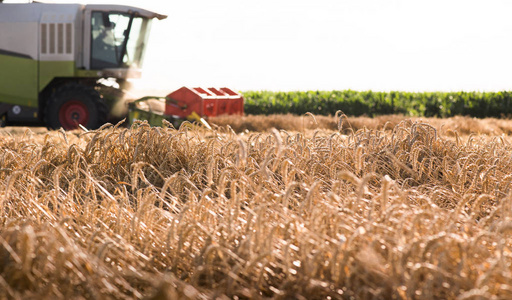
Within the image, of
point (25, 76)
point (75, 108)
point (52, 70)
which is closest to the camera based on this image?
point (75, 108)

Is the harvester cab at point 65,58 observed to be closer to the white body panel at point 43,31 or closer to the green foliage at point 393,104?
the white body panel at point 43,31

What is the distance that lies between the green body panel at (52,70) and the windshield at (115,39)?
0.54m

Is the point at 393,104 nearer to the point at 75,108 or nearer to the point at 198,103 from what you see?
the point at 198,103

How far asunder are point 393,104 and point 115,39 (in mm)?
11026

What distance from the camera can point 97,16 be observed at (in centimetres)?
1161

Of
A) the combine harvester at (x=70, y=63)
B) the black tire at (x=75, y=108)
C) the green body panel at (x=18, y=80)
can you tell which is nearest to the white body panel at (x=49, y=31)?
the combine harvester at (x=70, y=63)

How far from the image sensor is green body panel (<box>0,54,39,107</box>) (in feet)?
39.6

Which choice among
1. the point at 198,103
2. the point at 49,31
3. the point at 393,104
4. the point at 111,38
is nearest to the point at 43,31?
the point at 49,31

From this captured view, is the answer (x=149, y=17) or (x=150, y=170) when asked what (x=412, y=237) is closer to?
(x=150, y=170)

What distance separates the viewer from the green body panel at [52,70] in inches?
466

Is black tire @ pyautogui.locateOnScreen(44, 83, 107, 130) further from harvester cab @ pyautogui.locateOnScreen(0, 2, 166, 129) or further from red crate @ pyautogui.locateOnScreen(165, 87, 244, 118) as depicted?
red crate @ pyautogui.locateOnScreen(165, 87, 244, 118)

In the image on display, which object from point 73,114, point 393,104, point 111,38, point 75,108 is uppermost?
point 111,38

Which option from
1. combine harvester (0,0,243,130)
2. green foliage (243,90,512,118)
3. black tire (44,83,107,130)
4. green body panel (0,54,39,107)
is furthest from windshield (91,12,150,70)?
green foliage (243,90,512,118)

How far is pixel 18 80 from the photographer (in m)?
12.2
